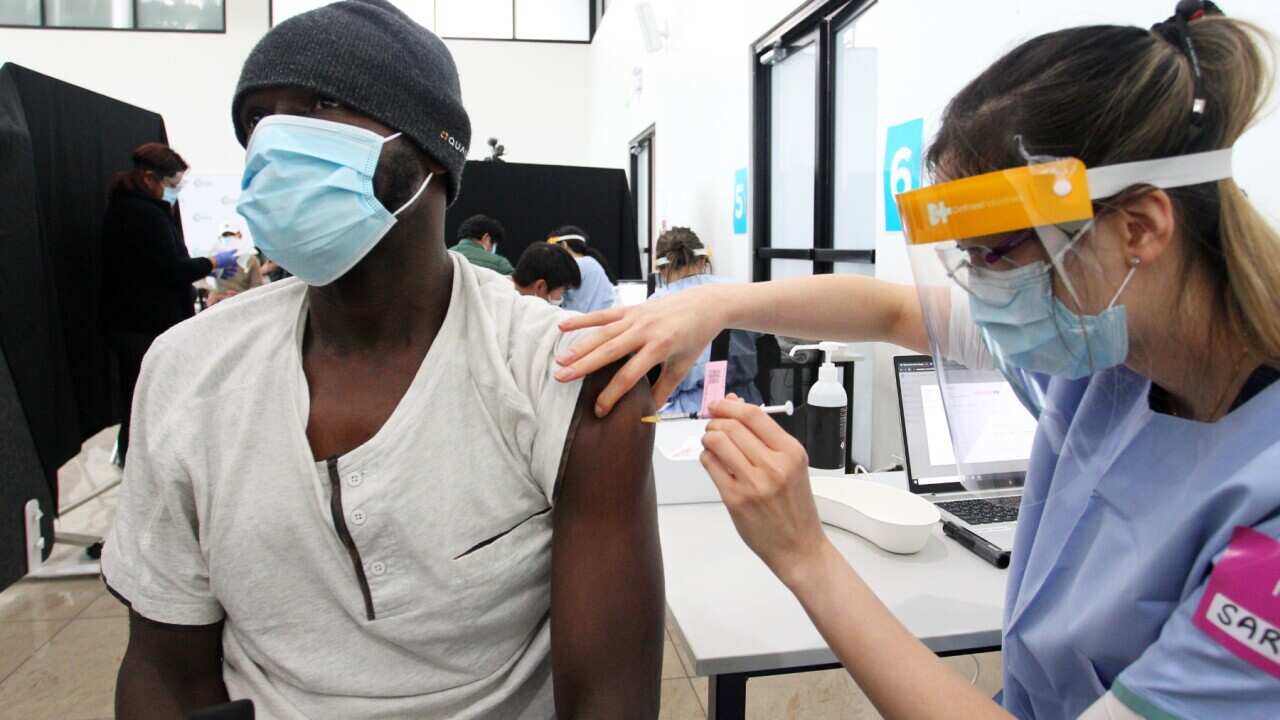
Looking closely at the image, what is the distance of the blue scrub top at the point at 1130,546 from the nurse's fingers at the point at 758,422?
0.34 m

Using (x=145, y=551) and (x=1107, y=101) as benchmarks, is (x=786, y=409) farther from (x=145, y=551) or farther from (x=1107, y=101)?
(x=145, y=551)

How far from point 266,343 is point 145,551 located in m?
0.27

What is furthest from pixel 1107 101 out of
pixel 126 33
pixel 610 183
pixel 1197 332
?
pixel 126 33

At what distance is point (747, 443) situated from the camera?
2.93ft

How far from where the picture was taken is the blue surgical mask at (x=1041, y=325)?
30.4 inches

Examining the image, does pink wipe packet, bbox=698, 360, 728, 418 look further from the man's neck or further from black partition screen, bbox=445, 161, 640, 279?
black partition screen, bbox=445, 161, 640, 279

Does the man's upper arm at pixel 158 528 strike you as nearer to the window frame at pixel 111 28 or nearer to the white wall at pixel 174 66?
the white wall at pixel 174 66

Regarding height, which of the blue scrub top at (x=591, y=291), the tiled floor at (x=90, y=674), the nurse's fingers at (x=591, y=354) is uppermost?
the blue scrub top at (x=591, y=291)

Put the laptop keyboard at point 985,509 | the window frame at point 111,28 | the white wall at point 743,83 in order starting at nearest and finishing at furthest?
1. the laptop keyboard at point 985,509
2. the white wall at point 743,83
3. the window frame at point 111,28

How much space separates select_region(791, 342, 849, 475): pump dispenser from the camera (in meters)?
1.74

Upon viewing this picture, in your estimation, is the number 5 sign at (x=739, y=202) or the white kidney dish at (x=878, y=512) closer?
the white kidney dish at (x=878, y=512)

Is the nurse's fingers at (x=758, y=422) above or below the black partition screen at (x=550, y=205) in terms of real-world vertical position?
below

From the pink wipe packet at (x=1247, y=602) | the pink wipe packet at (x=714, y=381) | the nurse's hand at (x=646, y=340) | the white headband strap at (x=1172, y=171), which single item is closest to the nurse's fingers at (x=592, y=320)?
the nurse's hand at (x=646, y=340)

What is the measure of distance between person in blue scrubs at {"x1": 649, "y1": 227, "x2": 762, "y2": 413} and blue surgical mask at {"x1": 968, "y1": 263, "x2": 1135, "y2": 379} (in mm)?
1560
